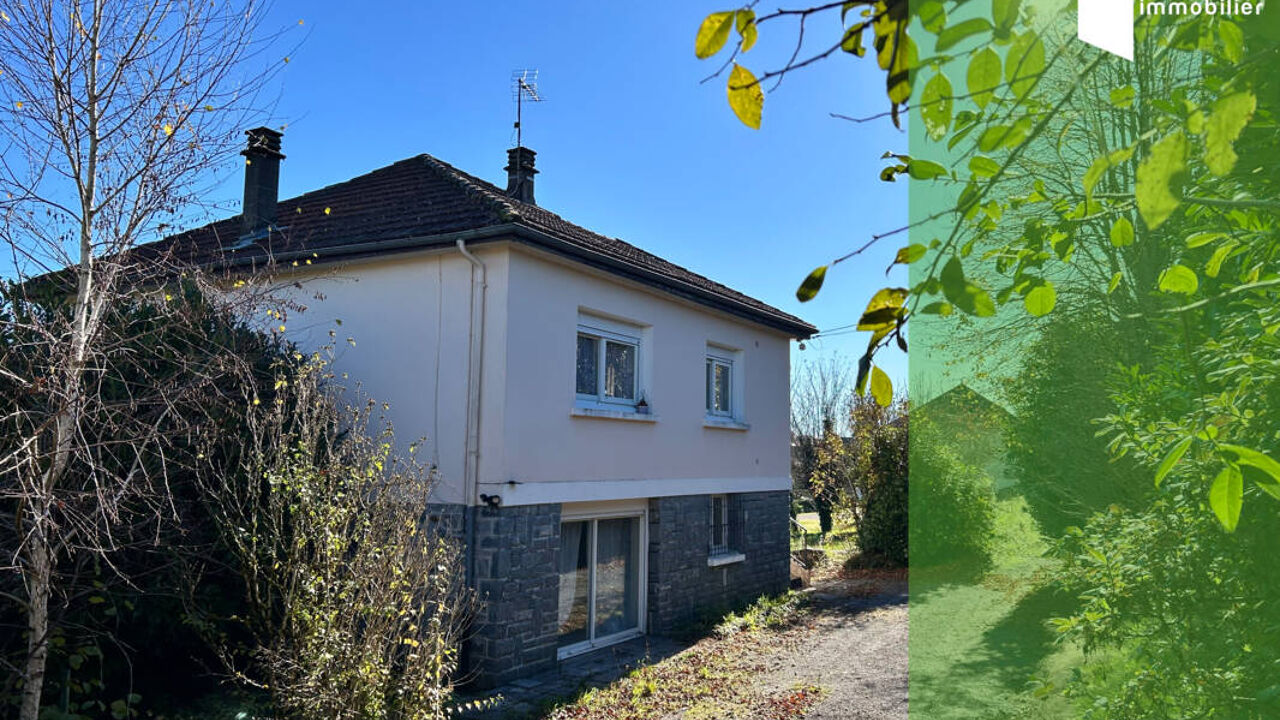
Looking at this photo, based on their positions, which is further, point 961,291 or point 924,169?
point 924,169

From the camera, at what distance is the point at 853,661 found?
34.6 ft

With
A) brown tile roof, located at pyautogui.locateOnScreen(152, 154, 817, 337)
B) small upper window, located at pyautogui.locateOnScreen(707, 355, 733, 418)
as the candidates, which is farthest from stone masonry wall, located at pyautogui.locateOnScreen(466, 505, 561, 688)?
small upper window, located at pyautogui.locateOnScreen(707, 355, 733, 418)

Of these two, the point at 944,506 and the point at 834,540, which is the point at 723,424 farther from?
the point at 834,540

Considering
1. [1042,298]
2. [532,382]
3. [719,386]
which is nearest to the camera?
[1042,298]

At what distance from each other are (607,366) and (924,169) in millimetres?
9521

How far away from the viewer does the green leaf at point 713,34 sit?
1.46 metres

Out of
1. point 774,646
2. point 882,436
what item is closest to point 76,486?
point 774,646

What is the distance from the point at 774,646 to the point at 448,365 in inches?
235

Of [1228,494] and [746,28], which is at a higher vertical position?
[746,28]

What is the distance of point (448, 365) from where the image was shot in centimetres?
948

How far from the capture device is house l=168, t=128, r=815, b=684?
359 inches

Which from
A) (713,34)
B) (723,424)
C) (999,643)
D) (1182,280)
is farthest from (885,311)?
(723,424)

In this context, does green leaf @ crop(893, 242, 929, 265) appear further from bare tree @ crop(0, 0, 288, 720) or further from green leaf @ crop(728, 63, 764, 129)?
bare tree @ crop(0, 0, 288, 720)

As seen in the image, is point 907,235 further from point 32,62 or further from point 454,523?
point 454,523
